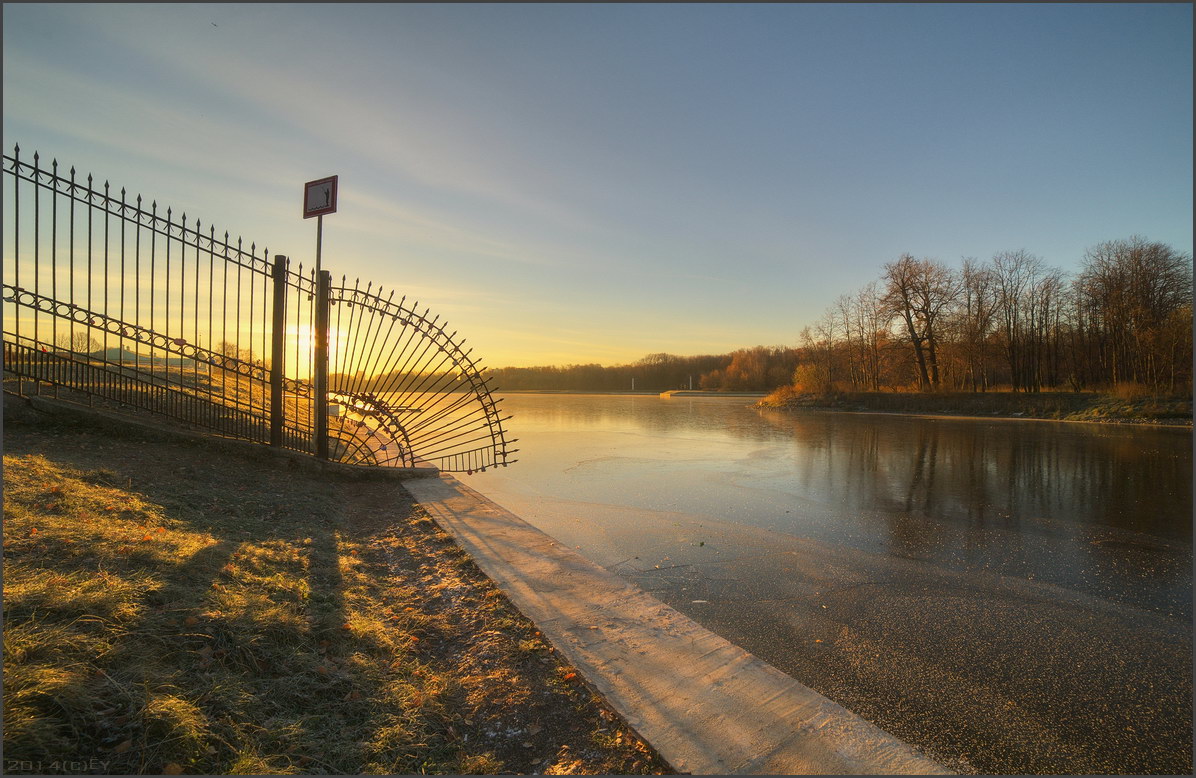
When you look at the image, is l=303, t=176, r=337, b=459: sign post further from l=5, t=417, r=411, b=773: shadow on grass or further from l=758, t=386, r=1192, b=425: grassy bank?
l=758, t=386, r=1192, b=425: grassy bank

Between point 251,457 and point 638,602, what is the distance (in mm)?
5745

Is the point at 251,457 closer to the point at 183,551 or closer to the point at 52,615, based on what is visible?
the point at 183,551

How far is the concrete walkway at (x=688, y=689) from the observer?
2.32 m

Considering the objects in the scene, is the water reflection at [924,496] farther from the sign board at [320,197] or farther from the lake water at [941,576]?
the sign board at [320,197]

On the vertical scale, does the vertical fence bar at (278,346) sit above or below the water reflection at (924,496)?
above

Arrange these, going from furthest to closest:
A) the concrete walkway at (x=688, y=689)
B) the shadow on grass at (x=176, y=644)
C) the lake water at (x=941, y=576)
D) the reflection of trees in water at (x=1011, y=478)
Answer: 1. the reflection of trees in water at (x=1011, y=478)
2. the lake water at (x=941, y=576)
3. the concrete walkway at (x=688, y=689)
4. the shadow on grass at (x=176, y=644)

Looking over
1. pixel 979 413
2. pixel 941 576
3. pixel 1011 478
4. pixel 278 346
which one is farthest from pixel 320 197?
pixel 979 413

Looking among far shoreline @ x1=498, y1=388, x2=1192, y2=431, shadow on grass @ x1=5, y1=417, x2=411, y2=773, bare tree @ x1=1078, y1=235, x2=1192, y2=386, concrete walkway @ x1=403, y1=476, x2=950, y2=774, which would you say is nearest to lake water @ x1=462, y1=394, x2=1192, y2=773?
concrete walkway @ x1=403, y1=476, x2=950, y2=774

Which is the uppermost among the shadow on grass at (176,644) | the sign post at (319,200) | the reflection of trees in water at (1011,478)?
the sign post at (319,200)

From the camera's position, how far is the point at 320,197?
734cm

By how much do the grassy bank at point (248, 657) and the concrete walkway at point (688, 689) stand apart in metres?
0.15

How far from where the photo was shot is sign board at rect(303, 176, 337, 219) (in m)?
7.27

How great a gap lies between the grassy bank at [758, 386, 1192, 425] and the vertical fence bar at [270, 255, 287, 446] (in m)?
31.9

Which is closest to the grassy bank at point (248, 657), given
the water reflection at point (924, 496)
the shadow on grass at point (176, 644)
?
the shadow on grass at point (176, 644)
